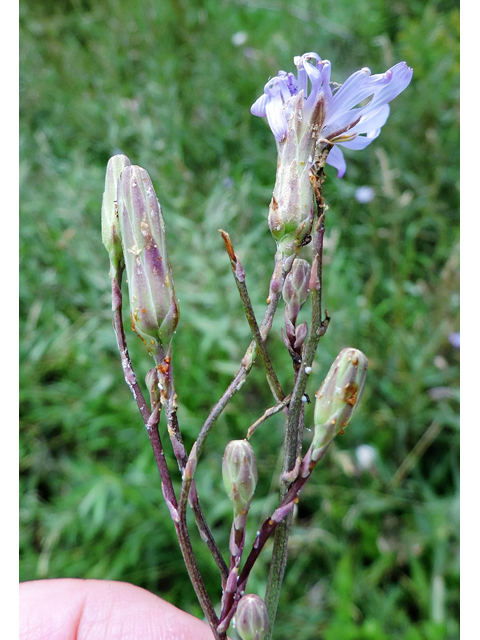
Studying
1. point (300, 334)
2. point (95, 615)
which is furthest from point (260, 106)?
point (95, 615)

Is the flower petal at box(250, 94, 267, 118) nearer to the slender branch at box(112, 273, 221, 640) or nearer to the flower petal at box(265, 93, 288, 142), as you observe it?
the flower petal at box(265, 93, 288, 142)

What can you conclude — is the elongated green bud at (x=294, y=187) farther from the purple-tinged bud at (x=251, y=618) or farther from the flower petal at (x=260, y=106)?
the purple-tinged bud at (x=251, y=618)

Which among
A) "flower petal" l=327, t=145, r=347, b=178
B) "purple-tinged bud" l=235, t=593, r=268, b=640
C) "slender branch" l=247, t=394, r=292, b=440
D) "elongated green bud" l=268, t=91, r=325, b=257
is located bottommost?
"purple-tinged bud" l=235, t=593, r=268, b=640

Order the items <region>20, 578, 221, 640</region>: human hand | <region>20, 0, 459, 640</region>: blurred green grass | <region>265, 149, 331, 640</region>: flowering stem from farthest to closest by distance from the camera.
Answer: <region>20, 0, 459, 640</region>: blurred green grass, <region>20, 578, 221, 640</region>: human hand, <region>265, 149, 331, 640</region>: flowering stem

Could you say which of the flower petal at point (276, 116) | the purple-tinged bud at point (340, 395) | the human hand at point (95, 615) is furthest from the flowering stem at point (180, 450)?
the human hand at point (95, 615)

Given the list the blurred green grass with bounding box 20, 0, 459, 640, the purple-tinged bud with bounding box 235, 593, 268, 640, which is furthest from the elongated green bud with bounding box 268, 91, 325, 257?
the blurred green grass with bounding box 20, 0, 459, 640

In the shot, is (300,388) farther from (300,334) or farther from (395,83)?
(395,83)
